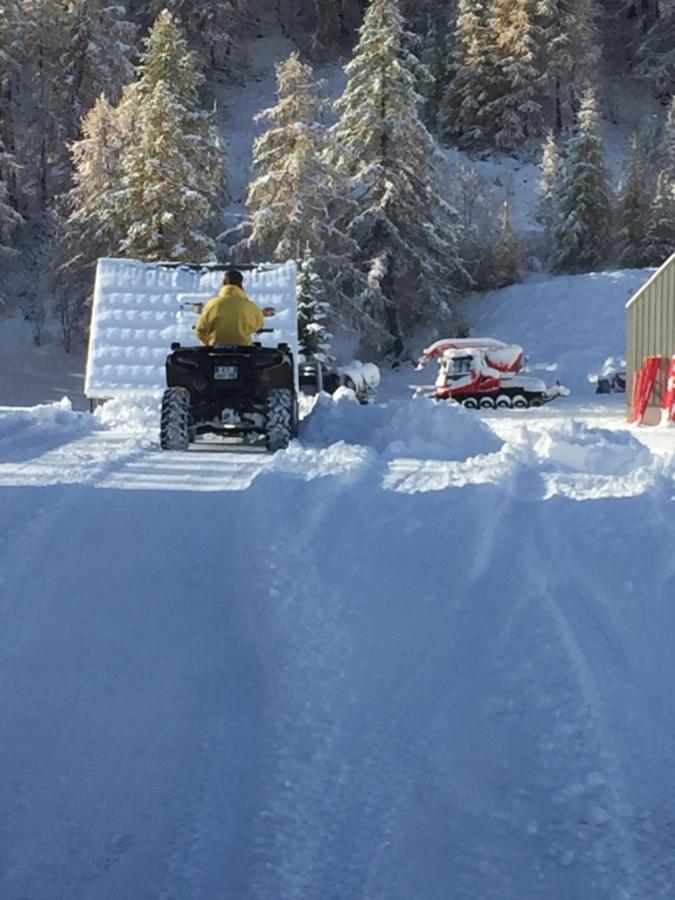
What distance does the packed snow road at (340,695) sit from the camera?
89.1 inches

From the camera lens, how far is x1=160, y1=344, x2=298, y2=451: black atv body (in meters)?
9.62

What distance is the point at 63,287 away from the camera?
33.5m

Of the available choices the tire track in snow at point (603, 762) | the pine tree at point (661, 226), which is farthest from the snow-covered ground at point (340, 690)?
the pine tree at point (661, 226)

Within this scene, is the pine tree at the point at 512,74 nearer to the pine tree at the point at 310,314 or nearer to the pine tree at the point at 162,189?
the pine tree at the point at 162,189

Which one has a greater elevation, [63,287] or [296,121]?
[296,121]

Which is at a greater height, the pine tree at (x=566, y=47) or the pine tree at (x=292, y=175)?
the pine tree at (x=566, y=47)

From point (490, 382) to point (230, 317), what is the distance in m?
15.6

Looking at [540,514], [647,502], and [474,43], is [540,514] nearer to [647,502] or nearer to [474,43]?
[647,502]

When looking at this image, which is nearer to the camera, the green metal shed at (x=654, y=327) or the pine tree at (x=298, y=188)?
the green metal shed at (x=654, y=327)

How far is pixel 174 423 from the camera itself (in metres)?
9.42

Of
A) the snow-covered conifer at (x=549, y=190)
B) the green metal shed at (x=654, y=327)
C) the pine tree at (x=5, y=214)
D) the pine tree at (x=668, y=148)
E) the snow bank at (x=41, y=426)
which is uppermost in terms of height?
the pine tree at (x=668, y=148)

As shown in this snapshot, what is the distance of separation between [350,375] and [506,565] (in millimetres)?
23024

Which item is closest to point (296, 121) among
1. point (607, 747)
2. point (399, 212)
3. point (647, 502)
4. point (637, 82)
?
point (399, 212)

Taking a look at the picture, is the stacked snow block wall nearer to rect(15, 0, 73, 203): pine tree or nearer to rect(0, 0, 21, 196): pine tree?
rect(0, 0, 21, 196): pine tree
